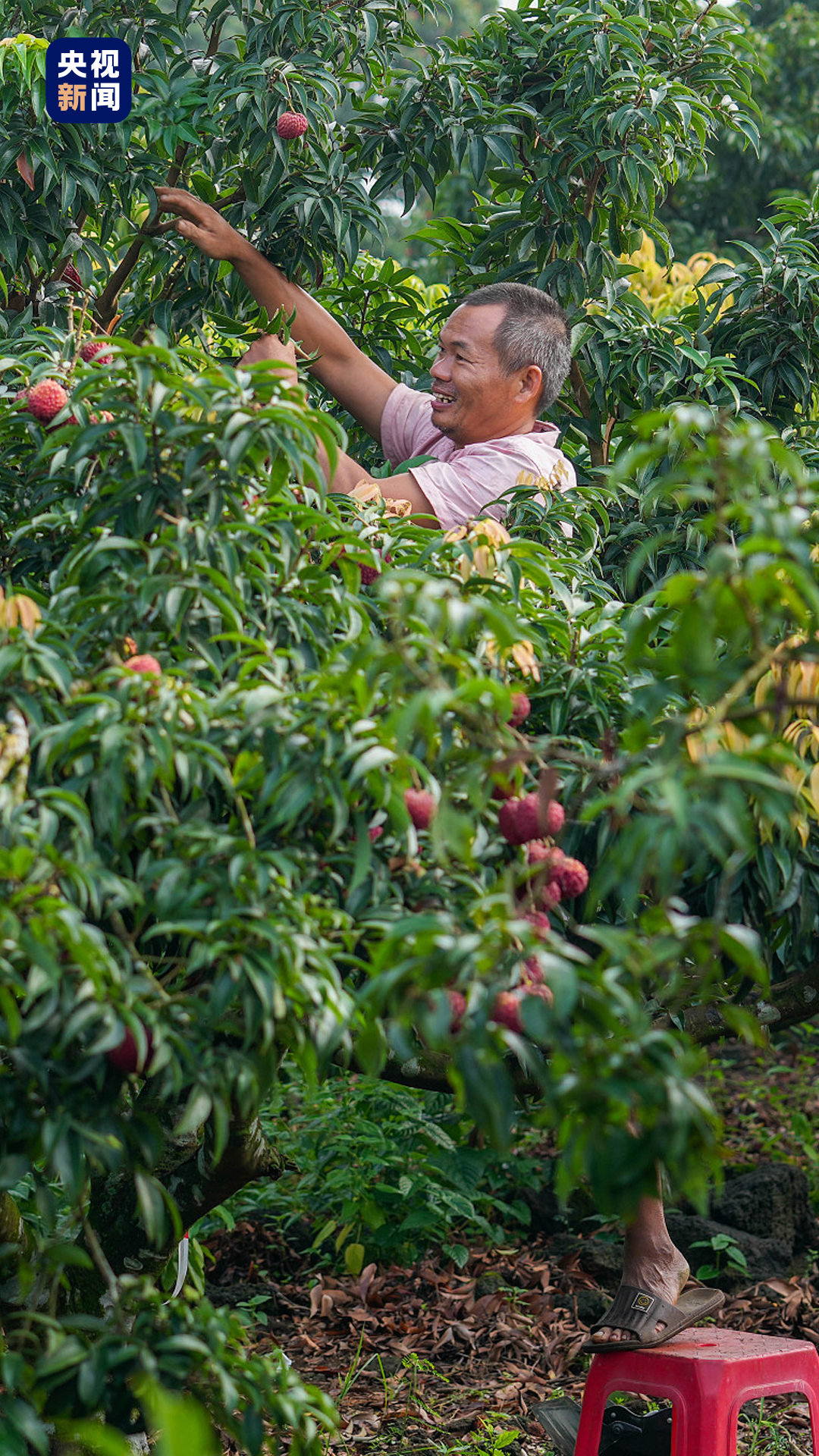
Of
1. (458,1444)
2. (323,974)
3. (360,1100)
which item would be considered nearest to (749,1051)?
(360,1100)

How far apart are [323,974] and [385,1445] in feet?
6.11

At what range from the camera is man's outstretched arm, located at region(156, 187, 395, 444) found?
236 centimetres

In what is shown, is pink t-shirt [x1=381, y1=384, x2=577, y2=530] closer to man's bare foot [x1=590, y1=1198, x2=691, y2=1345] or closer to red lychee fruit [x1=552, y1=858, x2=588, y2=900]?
red lychee fruit [x1=552, y1=858, x2=588, y2=900]

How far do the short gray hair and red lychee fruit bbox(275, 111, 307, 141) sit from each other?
37cm

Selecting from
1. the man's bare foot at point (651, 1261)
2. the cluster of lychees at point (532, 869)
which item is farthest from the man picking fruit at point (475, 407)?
the cluster of lychees at point (532, 869)

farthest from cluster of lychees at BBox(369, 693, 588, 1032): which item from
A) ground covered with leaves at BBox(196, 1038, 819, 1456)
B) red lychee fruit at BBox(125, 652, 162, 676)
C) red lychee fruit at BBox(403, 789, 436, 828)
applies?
ground covered with leaves at BBox(196, 1038, 819, 1456)

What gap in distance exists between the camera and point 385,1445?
8.69 ft

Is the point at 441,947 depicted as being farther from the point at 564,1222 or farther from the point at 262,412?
the point at 564,1222

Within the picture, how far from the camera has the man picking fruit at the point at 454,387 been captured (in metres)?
2.15

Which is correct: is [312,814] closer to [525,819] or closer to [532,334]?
[525,819]

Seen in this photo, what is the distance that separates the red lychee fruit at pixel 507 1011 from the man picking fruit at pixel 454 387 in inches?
42.6

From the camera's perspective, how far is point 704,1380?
2.13 metres

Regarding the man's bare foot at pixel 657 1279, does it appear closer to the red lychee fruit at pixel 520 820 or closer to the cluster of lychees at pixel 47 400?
the red lychee fruit at pixel 520 820

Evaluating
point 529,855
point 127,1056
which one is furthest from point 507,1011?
point 127,1056
